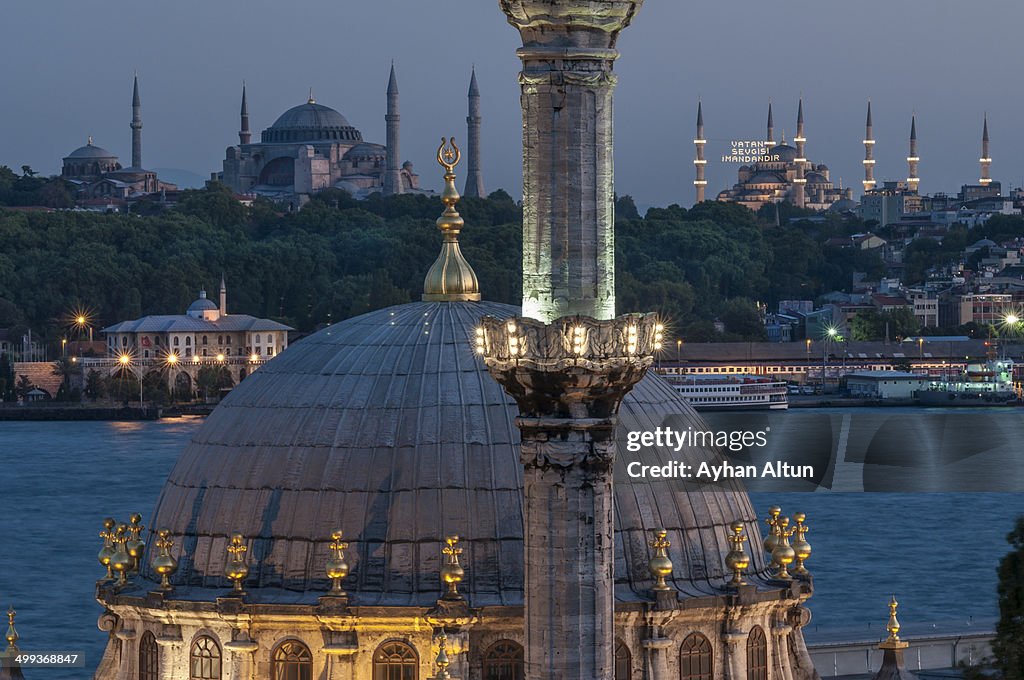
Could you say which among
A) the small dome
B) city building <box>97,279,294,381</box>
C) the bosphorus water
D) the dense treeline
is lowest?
the bosphorus water

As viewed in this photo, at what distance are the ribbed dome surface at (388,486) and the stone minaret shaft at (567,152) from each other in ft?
12.8

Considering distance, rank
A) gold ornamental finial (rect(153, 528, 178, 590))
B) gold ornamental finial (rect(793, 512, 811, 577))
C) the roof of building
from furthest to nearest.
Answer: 1. the roof of building
2. gold ornamental finial (rect(793, 512, 811, 577))
3. gold ornamental finial (rect(153, 528, 178, 590))

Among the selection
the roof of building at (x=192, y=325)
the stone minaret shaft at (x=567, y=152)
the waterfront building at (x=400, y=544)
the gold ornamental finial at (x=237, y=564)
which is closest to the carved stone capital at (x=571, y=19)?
the stone minaret shaft at (x=567, y=152)

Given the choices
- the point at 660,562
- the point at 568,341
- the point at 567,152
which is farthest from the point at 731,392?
the point at 568,341

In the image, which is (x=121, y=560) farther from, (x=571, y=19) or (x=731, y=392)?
(x=731, y=392)

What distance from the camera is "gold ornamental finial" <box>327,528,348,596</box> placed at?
22.9m

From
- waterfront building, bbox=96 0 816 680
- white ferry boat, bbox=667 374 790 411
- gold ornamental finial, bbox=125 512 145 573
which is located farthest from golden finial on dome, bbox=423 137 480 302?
white ferry boat, bbox=667 374 790 411

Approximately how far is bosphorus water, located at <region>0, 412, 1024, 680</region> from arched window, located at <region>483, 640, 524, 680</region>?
27.9 m

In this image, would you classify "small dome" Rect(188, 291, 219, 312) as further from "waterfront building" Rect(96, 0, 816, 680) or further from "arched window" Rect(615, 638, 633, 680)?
"arched window" Rect(615, 638, 633, 680)

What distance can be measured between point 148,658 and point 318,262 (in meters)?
140

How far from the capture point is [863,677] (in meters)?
42.4

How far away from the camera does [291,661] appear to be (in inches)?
912

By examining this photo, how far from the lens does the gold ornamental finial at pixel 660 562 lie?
23.5m

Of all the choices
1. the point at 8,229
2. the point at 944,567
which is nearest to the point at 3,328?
the point at 8,229
